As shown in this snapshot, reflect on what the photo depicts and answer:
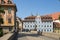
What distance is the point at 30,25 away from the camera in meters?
133

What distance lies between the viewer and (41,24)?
439 feet

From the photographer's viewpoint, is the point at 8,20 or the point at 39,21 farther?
the point at 39,21

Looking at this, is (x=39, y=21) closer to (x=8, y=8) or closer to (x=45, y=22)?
(x=45, y=22)

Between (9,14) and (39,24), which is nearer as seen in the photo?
(9,14)

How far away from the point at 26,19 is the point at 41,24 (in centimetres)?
1075

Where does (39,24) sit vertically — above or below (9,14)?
below

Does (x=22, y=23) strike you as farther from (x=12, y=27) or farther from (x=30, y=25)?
(x=12, y=27)

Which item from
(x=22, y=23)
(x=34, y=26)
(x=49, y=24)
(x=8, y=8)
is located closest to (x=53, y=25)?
(x=49, y=24)

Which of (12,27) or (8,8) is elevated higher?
(8,8)

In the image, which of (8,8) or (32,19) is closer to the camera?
(8,8)

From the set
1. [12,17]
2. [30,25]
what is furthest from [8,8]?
[30,25]

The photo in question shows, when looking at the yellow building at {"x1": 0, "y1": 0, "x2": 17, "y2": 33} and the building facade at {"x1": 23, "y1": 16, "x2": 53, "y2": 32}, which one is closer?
the yellow building at {"x1": 0, "y1": 0, "x2": 17, "y2": 33}

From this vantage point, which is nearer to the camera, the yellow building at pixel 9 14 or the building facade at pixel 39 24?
the yellow building at pixel 9 14

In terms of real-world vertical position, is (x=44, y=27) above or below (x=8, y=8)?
below
